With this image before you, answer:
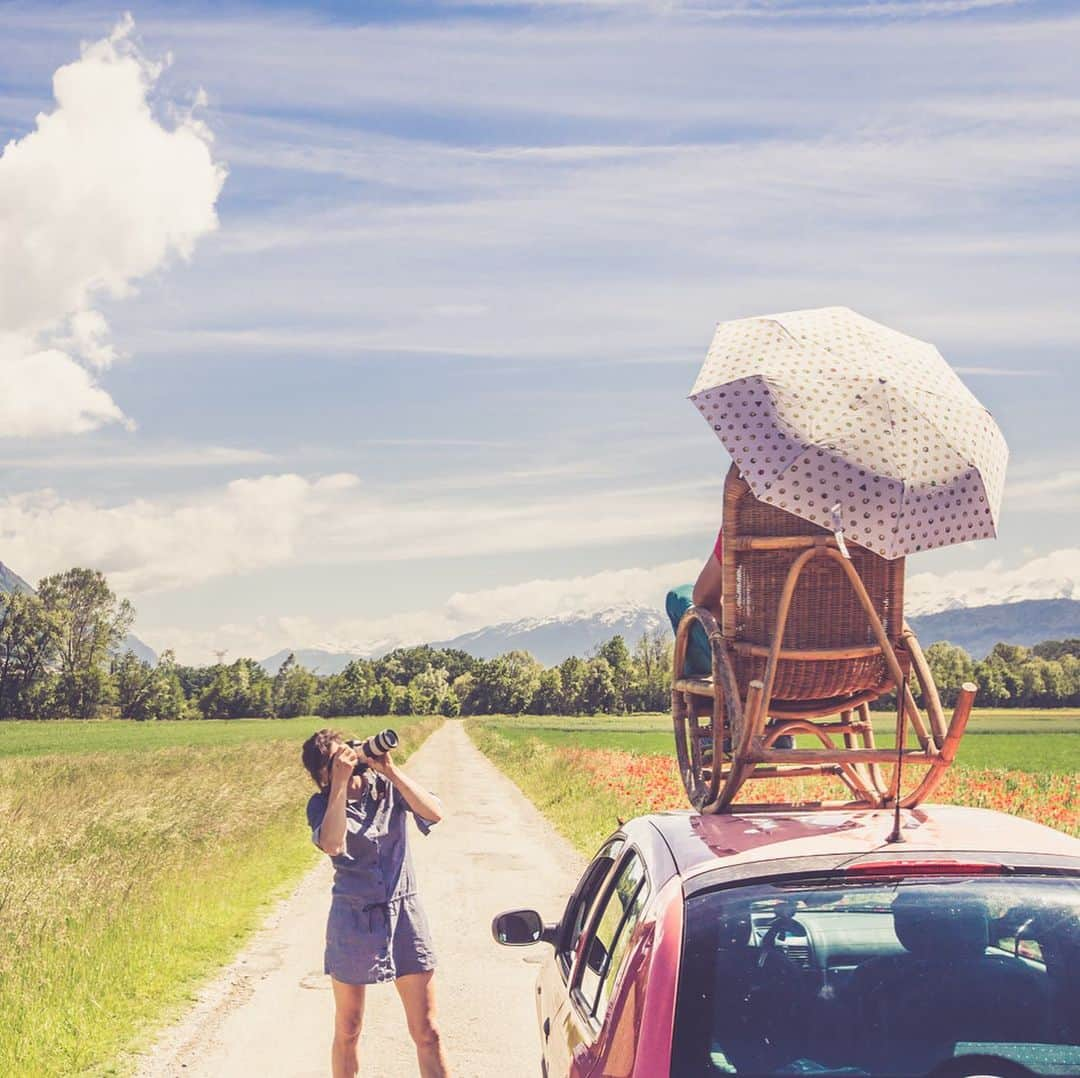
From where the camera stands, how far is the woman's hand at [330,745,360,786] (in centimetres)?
559

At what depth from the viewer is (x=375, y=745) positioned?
563cm

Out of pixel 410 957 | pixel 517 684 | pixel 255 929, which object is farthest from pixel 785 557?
pixel 517 684

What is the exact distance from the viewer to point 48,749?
193 feet

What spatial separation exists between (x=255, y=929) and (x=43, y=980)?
118 inches

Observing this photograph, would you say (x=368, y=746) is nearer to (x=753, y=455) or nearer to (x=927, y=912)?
(x=753, y=455)

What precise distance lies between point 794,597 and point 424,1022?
2548mm

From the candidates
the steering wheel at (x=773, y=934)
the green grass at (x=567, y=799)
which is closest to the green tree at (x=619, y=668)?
the green grass at (x=567, y=799)

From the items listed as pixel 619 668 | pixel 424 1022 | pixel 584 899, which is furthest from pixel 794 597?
pixel 619 668

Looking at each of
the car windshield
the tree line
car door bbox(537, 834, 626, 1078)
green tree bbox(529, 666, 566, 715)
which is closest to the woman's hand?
car door bbox(537, 834, 626, 1078)

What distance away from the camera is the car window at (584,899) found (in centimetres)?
450

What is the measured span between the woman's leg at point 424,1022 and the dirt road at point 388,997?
4.32 ft

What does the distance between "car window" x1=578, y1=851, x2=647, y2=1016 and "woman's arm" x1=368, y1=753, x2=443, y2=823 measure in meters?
1.84

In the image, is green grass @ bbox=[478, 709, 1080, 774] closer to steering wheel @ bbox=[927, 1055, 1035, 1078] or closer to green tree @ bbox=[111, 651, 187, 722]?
steering wheel @ bbox=[927, 1055, 1035, 1078]

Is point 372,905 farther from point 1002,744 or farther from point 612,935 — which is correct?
point 1002,744
